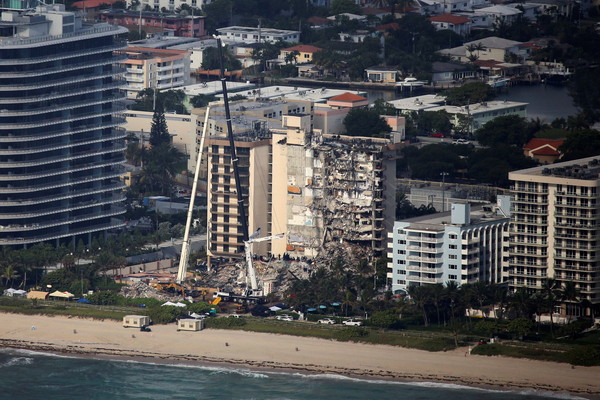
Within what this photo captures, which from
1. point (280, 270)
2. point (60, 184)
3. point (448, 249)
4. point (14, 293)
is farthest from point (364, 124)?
point (14, 293)

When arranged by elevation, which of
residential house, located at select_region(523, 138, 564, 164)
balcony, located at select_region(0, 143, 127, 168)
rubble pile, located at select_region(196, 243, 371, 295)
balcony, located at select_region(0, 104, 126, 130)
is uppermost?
balcony, located at select_region(0, 104, 126, 130)

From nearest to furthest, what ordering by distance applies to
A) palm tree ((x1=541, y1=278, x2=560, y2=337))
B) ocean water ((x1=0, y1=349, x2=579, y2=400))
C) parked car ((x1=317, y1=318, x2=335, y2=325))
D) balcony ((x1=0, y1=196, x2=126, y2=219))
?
ocean water ((x1=0, y1=349, x2=579, y2=400)) → palm tree ((x1=541, y1=278, x2=560, y2=337)) → parked car ((x1=317, y1=318, x2=335, y2=325)) → balcony ((x1=0, y1=196, x2=126, y2=219))

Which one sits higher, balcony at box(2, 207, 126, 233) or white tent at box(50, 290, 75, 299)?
balcony at box(2, 207, 126, 233)

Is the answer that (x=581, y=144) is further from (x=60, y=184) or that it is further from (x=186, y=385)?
(x=186, y=385)

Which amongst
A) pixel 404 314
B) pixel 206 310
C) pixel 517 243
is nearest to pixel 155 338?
pixel 206 310

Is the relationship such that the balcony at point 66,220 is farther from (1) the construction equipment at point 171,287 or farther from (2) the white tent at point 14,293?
(1) the construction equipment at point 171,287

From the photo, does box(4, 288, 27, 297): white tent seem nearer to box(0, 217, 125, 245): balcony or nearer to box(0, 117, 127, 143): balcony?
box(0, 217, 125, 245): balcony

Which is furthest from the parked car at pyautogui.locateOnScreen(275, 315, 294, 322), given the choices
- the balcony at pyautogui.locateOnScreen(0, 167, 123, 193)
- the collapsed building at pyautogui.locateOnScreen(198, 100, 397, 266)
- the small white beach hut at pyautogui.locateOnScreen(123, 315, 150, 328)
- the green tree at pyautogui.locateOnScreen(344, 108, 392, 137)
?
the green tree at pyautogui.locateOnScreen(344, 108, 392, 137)

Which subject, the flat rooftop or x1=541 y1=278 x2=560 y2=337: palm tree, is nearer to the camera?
x1=541 y1=278 x2=560 y2=337: palm tree
